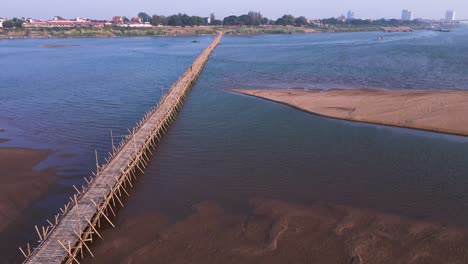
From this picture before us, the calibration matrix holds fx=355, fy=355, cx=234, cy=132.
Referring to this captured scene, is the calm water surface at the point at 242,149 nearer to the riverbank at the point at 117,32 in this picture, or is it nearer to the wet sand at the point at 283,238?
the wet sand at the point at 283,238

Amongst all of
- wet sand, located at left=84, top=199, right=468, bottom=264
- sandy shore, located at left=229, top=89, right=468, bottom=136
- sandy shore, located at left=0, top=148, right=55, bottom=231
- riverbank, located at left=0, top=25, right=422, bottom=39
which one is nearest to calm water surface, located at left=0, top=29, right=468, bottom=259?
sandy shore, located at left=0, top=148, right=55, bottom=231

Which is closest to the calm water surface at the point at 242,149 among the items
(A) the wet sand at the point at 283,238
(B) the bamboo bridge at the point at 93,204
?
(B) the bamboo bridge at the point at 93,204

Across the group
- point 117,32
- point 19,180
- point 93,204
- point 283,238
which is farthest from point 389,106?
point 117,32

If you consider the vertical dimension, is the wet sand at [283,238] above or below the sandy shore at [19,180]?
below

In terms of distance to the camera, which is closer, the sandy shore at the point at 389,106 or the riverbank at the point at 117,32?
the sandy shore at the point at 389,106

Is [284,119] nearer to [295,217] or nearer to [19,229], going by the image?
[295,217]

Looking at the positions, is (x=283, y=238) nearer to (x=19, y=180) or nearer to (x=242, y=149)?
(x=242, y=149)

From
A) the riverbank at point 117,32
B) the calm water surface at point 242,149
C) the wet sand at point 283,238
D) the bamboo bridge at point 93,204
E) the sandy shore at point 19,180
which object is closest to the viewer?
the bamboo bridge at point 93,204
